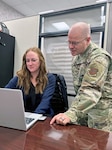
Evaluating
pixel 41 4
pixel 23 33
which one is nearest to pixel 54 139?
pixel 23 33

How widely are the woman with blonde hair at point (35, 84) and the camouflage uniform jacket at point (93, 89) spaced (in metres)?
0.35

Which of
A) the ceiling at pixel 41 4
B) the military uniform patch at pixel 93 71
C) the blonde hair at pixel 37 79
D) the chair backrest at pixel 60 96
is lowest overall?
the chair backrest at pixel 60 96

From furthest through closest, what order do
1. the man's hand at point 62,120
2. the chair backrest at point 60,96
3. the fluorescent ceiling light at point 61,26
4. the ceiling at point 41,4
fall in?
1. the ceiling at point 41,4
2. the fluorescent ceiling light at point 61,26
3. the chair backrest at point 60,96
4. the man's hand at point 62,120

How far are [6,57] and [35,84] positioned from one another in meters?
0.98

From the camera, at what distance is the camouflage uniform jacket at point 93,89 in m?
0.96

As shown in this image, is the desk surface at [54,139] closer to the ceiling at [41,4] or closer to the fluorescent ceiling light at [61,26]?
the fluorescent ceiling light at [61,26]

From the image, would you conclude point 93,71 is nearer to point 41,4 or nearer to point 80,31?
point 80,31

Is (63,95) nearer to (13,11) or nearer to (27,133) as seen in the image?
(27,133)

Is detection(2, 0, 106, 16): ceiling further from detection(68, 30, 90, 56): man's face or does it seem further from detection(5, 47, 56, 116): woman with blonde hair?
detection(68, 30, 90, 56): man's face

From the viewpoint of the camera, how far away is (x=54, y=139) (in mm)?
725

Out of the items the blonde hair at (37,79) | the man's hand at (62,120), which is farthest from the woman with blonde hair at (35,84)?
the man's hand at (62,120)

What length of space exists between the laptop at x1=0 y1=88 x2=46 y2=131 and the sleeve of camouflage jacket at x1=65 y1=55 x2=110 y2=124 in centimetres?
27

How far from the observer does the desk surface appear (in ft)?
2.15

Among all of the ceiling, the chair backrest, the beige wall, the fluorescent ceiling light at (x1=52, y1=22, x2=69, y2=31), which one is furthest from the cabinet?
the ceiling
